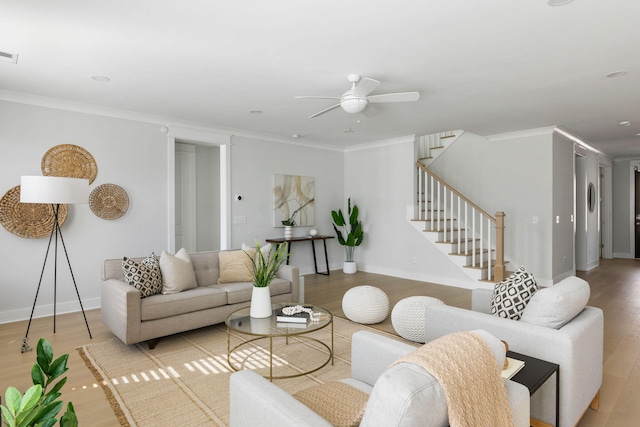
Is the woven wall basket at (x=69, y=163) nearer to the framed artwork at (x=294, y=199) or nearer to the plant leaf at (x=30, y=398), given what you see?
the framed artwork at (x=294, y=199)

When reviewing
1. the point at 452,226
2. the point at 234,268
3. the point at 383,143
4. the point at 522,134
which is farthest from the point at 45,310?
the point at 522,134

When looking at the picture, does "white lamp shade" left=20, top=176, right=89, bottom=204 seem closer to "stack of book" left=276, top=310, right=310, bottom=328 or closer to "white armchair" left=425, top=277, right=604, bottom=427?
"stack of book" left=276, top=310, right=310, bottom=328

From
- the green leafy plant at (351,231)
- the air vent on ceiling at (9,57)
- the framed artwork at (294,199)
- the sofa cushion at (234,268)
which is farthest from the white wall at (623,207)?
the air vent on ceiling at (9,57)

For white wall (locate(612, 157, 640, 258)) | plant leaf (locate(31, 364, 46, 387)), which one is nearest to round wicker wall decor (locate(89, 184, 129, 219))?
plant leaf (locate(31, 364, 46, 387))

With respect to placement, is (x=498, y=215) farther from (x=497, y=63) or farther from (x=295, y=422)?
(x=295, y=422)

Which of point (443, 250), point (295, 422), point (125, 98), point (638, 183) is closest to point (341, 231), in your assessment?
point (443, 250)

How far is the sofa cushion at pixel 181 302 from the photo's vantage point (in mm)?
3219

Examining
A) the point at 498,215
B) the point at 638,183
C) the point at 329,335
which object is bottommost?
the point at 329,335

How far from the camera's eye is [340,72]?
3.43 meters

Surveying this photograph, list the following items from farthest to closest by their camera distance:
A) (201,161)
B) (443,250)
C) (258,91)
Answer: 1. (201,161)
2. (443,250)
3. (258,91)

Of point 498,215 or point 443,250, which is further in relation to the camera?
point 443,250

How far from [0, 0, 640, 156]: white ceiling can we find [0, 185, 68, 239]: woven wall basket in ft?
3.63

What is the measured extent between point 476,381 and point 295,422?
57cm

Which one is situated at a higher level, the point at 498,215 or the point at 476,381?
the point at 498,215
